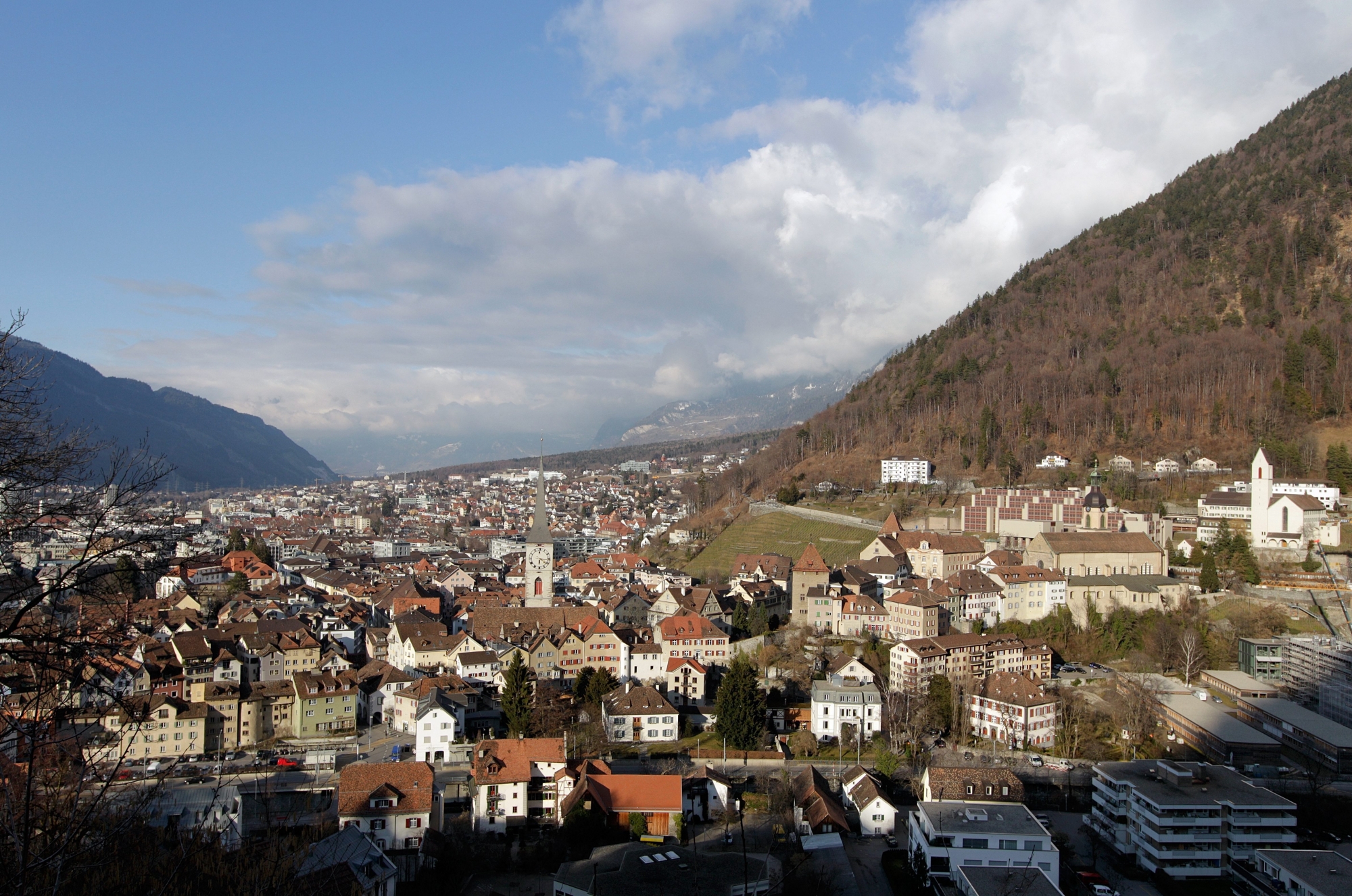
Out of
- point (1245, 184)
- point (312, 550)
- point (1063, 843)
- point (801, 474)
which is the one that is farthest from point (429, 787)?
point (1245, 184)

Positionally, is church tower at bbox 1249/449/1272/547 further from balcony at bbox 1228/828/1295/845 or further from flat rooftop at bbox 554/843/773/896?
flat rooftop at bbox 554/843/773/896

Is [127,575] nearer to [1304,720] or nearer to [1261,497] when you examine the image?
Answer: [1304,720]

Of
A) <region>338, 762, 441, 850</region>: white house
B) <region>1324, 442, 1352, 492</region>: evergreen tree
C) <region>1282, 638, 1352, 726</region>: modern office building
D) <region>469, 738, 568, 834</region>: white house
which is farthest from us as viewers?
<region>1324, 442, 1352, 492</region>: evergreen tree

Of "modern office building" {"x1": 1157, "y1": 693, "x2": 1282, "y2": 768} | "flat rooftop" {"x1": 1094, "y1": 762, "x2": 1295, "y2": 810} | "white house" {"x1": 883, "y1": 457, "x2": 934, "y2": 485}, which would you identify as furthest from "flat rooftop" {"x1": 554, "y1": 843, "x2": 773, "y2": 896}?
"white house" {"x1": 883, "y1": 457, "x2": 934, "y2": 485}

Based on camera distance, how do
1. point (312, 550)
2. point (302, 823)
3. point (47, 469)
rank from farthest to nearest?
point (312, 550), point (302, 823), point (47, 469)

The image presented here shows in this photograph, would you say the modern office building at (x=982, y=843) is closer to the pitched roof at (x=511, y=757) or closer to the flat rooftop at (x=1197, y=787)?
the flat rooftop at (x=1197, y=787)

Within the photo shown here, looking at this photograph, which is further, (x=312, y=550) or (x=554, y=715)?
(x=312, y=550)

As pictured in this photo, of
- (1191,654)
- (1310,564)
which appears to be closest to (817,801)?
(1191,654)

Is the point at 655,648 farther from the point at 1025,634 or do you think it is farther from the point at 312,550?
the point at 312,550
